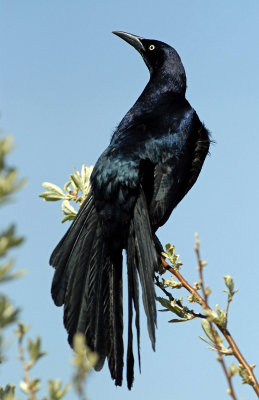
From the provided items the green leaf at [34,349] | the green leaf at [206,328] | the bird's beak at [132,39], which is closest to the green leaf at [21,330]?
the green leaf at [34,349]

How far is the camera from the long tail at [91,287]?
3.46 metres

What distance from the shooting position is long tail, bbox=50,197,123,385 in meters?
3.46

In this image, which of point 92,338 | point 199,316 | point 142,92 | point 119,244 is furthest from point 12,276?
point 142,92

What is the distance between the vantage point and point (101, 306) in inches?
151

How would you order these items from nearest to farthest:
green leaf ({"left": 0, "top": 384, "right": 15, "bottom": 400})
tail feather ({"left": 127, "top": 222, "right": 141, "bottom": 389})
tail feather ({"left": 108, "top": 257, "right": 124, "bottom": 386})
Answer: green leaf ({"left": 0, "top": 384, "right": 15, "bottom": 400}) → tail feather ({"left": 127, "top": 222, "right": 141, "bottom": 389}) → tail feather ({"left": 108, "top": 257, "right": 124, "bottom": 386})

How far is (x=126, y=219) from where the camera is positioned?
4348 millimetres

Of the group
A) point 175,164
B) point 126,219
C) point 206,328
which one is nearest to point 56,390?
point 206,328

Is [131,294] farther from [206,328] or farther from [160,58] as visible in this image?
[160,58]

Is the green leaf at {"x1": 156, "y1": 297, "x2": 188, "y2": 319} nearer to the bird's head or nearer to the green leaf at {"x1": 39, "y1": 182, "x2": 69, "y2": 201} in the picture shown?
the green leaf at {"x1": 39, "y1": 182, "x2": 69, "y2": 201}

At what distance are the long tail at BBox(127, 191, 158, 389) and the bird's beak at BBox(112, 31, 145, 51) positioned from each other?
2.68m

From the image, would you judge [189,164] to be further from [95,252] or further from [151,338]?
[151,338]

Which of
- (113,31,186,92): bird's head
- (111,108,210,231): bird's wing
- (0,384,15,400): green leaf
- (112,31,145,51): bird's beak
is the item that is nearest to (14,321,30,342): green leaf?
(0,384,15,400): green leaf

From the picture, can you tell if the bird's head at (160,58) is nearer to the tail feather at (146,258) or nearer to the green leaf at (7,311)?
the tail feather at (146,258)

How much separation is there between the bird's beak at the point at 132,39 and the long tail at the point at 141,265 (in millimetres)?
2676
